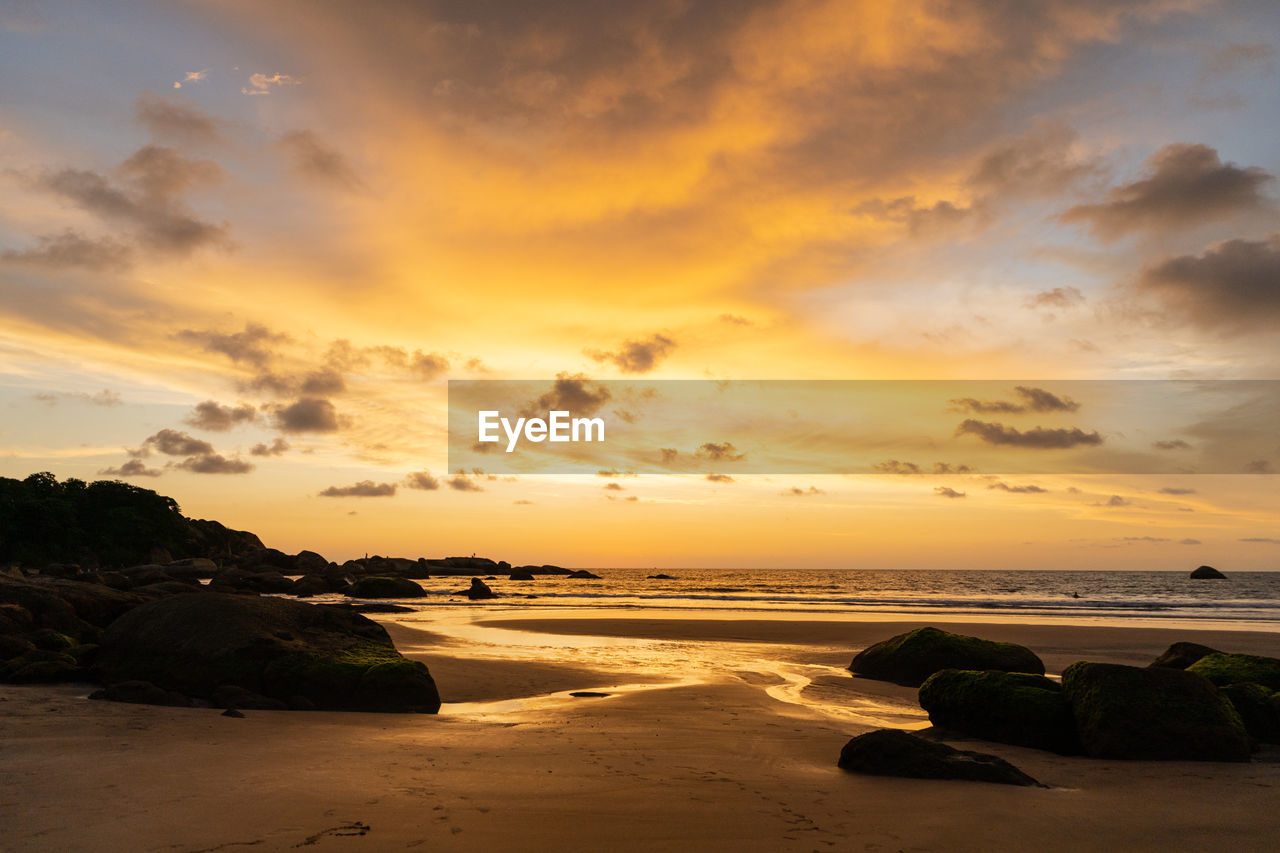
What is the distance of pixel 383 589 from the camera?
54.4 meters

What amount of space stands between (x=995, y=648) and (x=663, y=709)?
27.4 ft

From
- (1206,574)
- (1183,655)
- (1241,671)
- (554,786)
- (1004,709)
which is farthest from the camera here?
(1206,574)

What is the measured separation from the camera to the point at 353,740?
8.76 meters

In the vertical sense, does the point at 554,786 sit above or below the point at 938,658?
above

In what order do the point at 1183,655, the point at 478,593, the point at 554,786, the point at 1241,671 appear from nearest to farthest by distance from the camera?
the point at 554,786, the point at 1241,671, the point at 1183,655, the point at 478,593

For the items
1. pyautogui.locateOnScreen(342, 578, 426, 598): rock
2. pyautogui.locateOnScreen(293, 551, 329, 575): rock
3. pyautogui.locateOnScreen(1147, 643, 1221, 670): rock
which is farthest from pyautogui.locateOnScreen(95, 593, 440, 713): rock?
pyautogui.locateOnScreen(293, 551, 329, 575): rock

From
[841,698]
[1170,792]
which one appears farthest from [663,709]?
[1170,792]

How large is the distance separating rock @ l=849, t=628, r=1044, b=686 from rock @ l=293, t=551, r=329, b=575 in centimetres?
8726

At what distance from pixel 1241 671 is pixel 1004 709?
5119 mm

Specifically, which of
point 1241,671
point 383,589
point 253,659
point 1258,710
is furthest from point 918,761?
point 383,589

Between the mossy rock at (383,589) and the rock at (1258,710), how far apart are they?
2047 inches

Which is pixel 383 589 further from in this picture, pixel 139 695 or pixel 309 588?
pixel 139 695

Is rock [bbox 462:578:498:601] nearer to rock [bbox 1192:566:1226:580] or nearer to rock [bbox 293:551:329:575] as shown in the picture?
rock [bbox 293:551:329:575]

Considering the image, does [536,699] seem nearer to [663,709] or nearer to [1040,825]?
[663,709]
